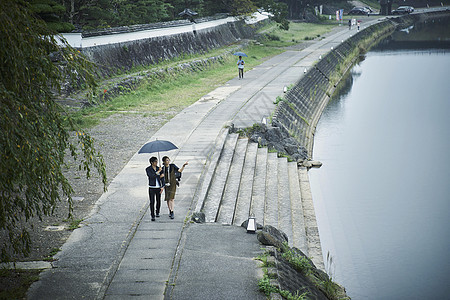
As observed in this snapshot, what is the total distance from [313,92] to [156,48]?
11.8m

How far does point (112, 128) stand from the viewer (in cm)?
2245

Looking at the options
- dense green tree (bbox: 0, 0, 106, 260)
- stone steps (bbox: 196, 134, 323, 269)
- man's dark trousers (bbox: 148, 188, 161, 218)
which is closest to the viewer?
dense green tree (bbox: 0, 0, 106, 260)

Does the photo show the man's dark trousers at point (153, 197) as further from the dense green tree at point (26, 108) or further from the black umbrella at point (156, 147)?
the dense green tree at point (26, 108)

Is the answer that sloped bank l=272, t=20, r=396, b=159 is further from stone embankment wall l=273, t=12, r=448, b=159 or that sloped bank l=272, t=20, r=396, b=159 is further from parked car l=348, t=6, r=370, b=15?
parked car l=348, t=6, r=370, b=15

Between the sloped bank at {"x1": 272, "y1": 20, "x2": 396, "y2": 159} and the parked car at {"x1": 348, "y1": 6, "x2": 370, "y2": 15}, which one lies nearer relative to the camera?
the sloped bank at {"x1": 272, "y1": 20, "x2": 396, "y2": 159}

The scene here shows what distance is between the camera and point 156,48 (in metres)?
36.8

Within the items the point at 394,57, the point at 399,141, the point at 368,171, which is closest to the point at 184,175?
the point at 368,171

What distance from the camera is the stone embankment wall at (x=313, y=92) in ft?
90.2

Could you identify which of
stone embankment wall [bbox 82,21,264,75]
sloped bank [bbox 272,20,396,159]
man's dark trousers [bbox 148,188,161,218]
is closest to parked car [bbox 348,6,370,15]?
sloped bank [bbox 272,20,396,159]

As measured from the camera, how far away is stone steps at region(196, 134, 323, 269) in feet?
48.1

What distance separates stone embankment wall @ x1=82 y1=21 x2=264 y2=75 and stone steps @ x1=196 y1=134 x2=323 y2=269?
772 cm

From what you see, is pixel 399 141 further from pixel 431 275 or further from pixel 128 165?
pixel 128 165

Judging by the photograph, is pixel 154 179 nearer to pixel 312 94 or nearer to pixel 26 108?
pixel 26 108

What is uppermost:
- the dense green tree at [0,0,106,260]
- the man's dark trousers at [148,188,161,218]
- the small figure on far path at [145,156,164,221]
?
the dense green tree at [0,0,106,260]
